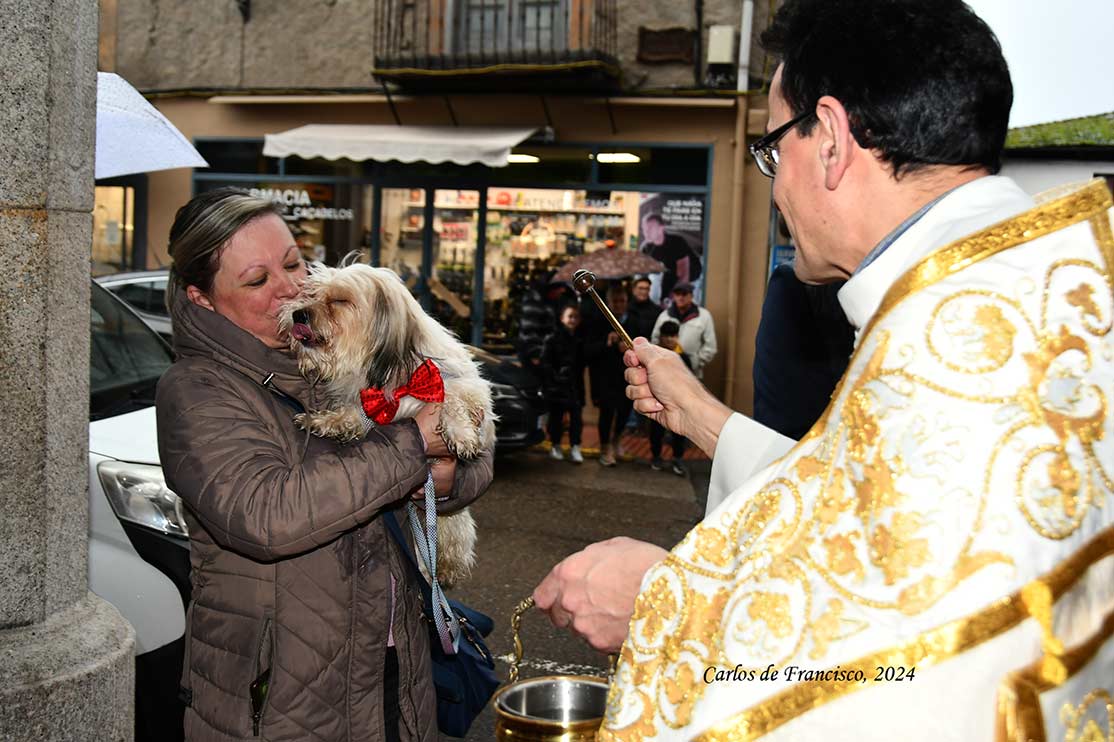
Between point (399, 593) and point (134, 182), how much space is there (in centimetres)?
1563

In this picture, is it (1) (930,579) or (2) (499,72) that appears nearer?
(1) (930,579)

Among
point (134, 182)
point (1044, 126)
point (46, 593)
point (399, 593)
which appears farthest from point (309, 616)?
point (1044, 126)

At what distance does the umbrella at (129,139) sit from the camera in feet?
17.6

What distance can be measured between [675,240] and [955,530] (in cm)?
1325

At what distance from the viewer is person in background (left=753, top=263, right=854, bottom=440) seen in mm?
2434

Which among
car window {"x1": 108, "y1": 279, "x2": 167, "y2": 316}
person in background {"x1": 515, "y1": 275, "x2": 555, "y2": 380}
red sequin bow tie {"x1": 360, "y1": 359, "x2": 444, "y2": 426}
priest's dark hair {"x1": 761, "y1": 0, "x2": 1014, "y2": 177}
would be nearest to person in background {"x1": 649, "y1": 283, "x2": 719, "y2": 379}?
person in background {"x1": 515, "y1": 275, "x2": 555, "y2": 380}

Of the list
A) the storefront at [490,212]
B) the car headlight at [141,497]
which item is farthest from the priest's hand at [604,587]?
the storefront at [490,212]

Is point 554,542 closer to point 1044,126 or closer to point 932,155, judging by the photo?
point 932,155

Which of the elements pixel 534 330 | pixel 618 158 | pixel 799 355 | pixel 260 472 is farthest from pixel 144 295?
pixel 799 355

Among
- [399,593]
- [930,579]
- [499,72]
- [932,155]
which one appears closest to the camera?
[930,579]

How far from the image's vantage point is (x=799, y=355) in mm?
2508

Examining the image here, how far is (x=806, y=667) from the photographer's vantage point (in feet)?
4.49

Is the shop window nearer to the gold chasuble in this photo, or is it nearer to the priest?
the priest

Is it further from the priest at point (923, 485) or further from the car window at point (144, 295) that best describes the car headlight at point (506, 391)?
the priest at point (923, 485)
